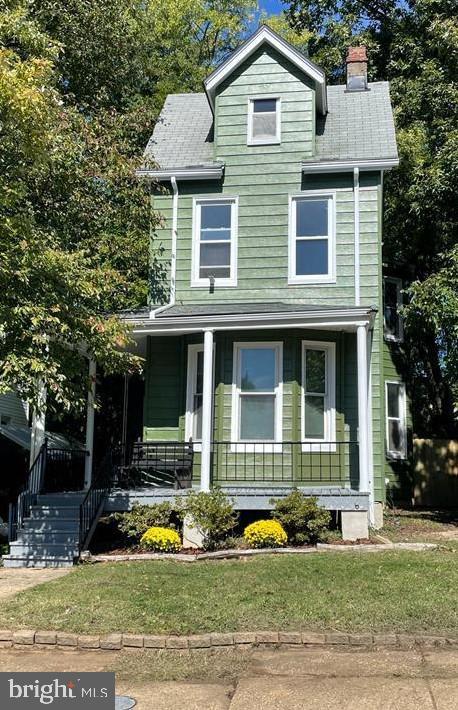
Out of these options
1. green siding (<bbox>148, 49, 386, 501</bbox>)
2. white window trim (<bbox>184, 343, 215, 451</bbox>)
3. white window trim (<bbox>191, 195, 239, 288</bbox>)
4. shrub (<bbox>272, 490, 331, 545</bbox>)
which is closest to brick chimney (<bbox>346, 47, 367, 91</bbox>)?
green siding (<bbox>148, 49, 386, 501</bbox>)

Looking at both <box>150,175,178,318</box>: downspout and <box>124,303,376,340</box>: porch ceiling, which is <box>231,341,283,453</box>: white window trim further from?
<box>150,175,178,318</box>: downspout

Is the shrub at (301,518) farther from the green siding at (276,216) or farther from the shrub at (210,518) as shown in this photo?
the green siding at (276,216)

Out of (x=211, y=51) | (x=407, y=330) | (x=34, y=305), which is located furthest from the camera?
(x=211, y=51)

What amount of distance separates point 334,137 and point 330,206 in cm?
202

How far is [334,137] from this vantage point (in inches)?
584

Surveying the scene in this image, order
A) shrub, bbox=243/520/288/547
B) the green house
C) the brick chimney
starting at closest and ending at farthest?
1. shrub, bbox=243/520/288/547
2. the green house
3. the brick chimney

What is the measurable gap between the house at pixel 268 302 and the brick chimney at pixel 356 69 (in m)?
1.12

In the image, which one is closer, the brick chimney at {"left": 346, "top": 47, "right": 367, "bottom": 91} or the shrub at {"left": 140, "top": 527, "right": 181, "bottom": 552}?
the shrub at {"left": 140, "top": 527, "right": 181, "bottom": 552}

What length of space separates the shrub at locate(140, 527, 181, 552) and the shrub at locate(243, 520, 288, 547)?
1.12 m

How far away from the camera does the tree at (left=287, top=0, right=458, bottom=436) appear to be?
55.2 ft

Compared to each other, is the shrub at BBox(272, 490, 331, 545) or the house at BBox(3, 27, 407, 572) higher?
the house at BBox(3, 27, 407, 572)

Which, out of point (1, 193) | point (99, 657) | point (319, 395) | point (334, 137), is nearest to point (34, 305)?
point (1, 193)

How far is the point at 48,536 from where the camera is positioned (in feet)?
35.1

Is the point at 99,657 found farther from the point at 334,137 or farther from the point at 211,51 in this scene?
the point at 211,51
